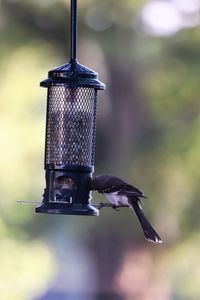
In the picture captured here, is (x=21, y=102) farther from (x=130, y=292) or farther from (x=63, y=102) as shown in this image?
(x=63, y=102)

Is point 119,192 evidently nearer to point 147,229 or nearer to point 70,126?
point 147,229

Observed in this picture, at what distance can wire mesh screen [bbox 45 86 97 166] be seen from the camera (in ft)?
22.5

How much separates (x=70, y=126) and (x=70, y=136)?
0.06 meters

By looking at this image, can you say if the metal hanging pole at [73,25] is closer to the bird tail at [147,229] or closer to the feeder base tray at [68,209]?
the feeder base tray at [68,209]

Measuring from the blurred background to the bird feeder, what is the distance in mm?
7586

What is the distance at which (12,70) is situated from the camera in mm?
14859

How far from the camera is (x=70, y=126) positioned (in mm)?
6934

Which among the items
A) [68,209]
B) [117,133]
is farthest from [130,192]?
[117,133]

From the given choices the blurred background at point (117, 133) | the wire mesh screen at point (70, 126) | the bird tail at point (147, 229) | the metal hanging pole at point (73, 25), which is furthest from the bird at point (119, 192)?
the blurred background at point (117, 133)

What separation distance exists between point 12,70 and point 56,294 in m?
3.36

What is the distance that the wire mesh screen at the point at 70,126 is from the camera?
687 centimetres

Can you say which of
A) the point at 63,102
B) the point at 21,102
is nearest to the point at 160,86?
the point at 21,102

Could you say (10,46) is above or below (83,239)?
above

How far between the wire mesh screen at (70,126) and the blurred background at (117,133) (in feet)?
24.8
